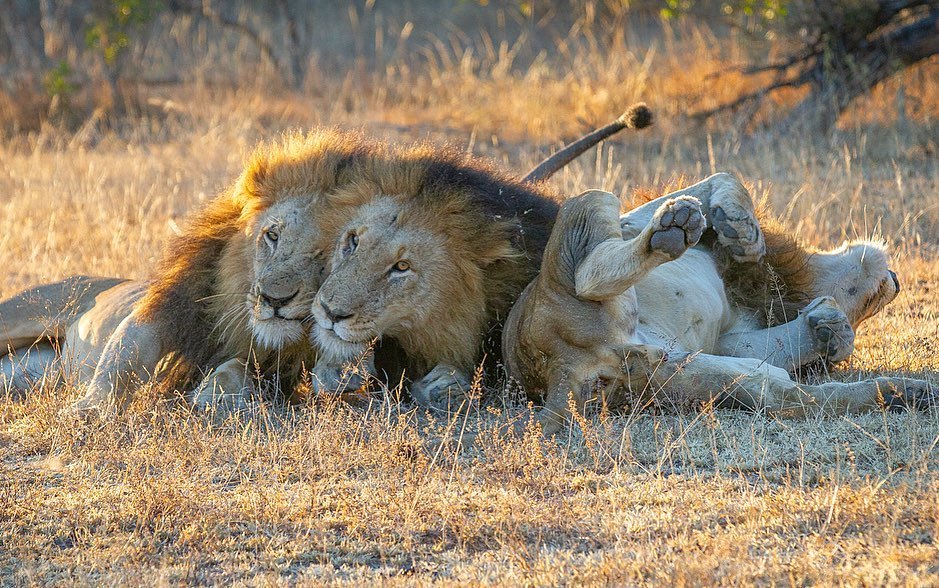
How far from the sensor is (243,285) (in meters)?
4.39

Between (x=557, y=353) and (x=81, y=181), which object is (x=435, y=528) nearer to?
(x=557, y=353)

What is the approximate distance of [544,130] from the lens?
9.73m

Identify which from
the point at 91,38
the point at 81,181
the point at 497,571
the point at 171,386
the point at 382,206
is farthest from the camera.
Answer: the point at 91,38

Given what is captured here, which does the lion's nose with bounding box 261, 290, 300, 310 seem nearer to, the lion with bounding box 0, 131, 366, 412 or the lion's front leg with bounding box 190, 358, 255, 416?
the lion with bounding box 0, 131, 366, 412

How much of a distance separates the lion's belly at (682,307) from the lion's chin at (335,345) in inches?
37.6

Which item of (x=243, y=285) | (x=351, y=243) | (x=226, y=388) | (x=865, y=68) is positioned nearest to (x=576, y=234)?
(x=351, y=243)

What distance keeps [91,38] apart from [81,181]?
9.94 feet

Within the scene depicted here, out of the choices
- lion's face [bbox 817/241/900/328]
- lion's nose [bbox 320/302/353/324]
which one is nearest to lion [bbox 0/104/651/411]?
lion's nose [bbox 320/302/353/324]

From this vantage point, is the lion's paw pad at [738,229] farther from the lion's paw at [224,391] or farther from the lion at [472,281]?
the lion's paw at [224,391]

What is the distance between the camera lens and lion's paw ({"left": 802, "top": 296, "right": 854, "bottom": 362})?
4391 mm

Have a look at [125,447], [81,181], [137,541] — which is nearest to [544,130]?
[81,181]

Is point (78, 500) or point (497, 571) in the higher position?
point (497, 571)

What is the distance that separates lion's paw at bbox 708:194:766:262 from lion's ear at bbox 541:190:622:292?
533 mm

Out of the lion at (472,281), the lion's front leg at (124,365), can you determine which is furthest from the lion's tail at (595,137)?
the lion's front leg at (124,365)
